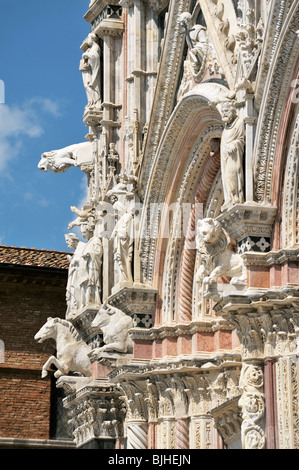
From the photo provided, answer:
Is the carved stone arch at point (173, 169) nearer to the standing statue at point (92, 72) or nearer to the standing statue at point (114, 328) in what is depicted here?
the standing statue at point (114, 328)

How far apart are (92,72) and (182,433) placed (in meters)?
6.45

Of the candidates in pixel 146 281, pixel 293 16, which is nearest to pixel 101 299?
pixel 146 281

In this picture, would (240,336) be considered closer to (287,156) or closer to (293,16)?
(287,156)

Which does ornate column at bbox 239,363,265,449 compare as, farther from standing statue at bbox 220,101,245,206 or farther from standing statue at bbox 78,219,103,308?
standing statue at bbox 78,219,103,308

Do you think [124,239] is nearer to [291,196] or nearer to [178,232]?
[178,232]

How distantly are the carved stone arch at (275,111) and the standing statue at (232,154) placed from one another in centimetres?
23

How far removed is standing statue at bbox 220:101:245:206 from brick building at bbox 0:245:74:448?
10.3 m

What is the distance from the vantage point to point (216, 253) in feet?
50.0

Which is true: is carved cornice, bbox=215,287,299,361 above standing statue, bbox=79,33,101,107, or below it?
below

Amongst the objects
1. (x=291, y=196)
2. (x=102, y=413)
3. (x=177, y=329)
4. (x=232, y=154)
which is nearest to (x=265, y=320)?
(x=291, y=196)

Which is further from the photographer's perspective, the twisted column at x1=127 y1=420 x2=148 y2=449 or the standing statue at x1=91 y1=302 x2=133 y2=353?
the standing statue at x1=91 y1=302 x2=133 y2=353

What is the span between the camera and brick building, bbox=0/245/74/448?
990 inches

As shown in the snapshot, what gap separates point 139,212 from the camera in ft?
62.3

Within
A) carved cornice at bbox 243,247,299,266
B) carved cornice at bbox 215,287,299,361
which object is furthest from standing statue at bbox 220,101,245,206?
carved cornice at bbox 215,287,299,361
